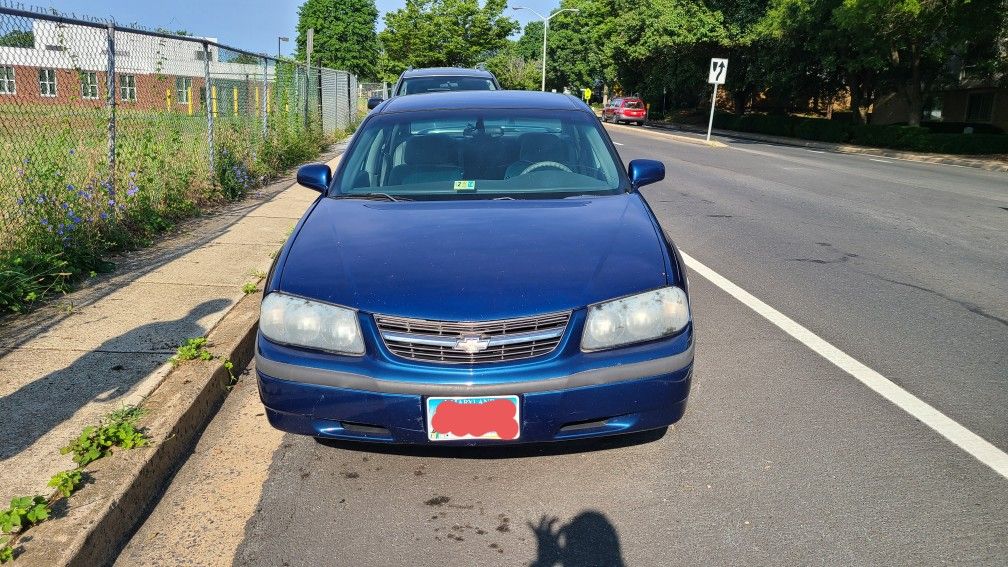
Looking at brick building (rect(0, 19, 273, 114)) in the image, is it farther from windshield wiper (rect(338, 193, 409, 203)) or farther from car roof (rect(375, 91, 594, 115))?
windshield wiper (rect(338, 193, 409, 203))

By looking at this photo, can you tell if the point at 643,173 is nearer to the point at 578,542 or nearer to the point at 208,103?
the point at 578,542

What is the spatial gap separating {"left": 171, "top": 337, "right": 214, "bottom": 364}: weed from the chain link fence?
1.46 metres

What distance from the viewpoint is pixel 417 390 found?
2.91 m

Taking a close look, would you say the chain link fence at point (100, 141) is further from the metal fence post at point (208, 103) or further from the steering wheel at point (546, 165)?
the steering wheel at point (546, 165)

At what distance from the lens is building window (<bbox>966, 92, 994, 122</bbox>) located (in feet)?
125

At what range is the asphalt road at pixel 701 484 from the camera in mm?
2822

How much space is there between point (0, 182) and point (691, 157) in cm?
1803

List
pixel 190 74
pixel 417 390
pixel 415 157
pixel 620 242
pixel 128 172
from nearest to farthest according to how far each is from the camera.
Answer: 1. pixel 417 390
2. pixel 620 242
3. pixel 415 157
4. pixel 128 172
5. pixel 190 74

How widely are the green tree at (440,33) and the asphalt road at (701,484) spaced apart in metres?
56.9

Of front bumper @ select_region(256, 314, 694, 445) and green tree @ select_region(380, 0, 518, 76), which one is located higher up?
green tree @ select_region(380, 0, 518, 76)

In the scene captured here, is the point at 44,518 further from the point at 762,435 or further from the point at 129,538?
the point at 762,435

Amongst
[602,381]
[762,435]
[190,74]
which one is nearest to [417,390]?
[602,381]

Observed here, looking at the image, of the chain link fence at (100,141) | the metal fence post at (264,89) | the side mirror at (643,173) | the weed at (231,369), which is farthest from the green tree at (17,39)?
the metal fence post at (264,89)

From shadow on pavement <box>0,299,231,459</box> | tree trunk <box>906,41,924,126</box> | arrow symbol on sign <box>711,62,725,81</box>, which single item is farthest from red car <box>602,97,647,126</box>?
shadow on pavement <box>0,299,231,459</box>
